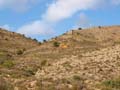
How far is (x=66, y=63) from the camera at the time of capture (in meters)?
58.9

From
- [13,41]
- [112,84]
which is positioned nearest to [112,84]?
[112,84]

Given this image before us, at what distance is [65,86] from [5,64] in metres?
28.7

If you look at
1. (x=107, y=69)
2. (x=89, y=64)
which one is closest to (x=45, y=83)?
(x=107, y=69)

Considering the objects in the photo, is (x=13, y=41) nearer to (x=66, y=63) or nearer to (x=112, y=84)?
(x=66, y=63)

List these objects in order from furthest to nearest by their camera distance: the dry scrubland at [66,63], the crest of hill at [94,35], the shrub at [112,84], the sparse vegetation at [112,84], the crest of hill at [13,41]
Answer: the crest of hill at [13,41]
the crest of hill at [94,35]
the shrub at [112,84]
the sparse vegetation at [112,84]
the dry scrubland at [66,63]

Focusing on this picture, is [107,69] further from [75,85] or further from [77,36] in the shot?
[77,36]

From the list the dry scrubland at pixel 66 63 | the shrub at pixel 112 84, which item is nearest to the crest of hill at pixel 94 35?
the dry scrubland at pixel 66 63

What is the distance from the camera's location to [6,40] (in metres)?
108

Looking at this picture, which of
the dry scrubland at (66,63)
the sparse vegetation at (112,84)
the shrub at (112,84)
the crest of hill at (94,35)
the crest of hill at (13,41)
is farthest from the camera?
the crest of hill at (13,41)

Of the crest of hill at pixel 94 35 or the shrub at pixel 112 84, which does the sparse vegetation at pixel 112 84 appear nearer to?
the shrub at pixel 112 84

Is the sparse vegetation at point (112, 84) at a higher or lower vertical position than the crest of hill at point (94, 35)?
lower

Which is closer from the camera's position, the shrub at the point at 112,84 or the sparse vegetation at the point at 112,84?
the sparse vegetation at the point at 112,84

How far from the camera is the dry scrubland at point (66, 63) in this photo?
39866 millimetres

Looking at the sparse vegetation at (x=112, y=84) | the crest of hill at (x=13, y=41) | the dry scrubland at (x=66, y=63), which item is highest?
the crest of hill at (x=13, y=41)
